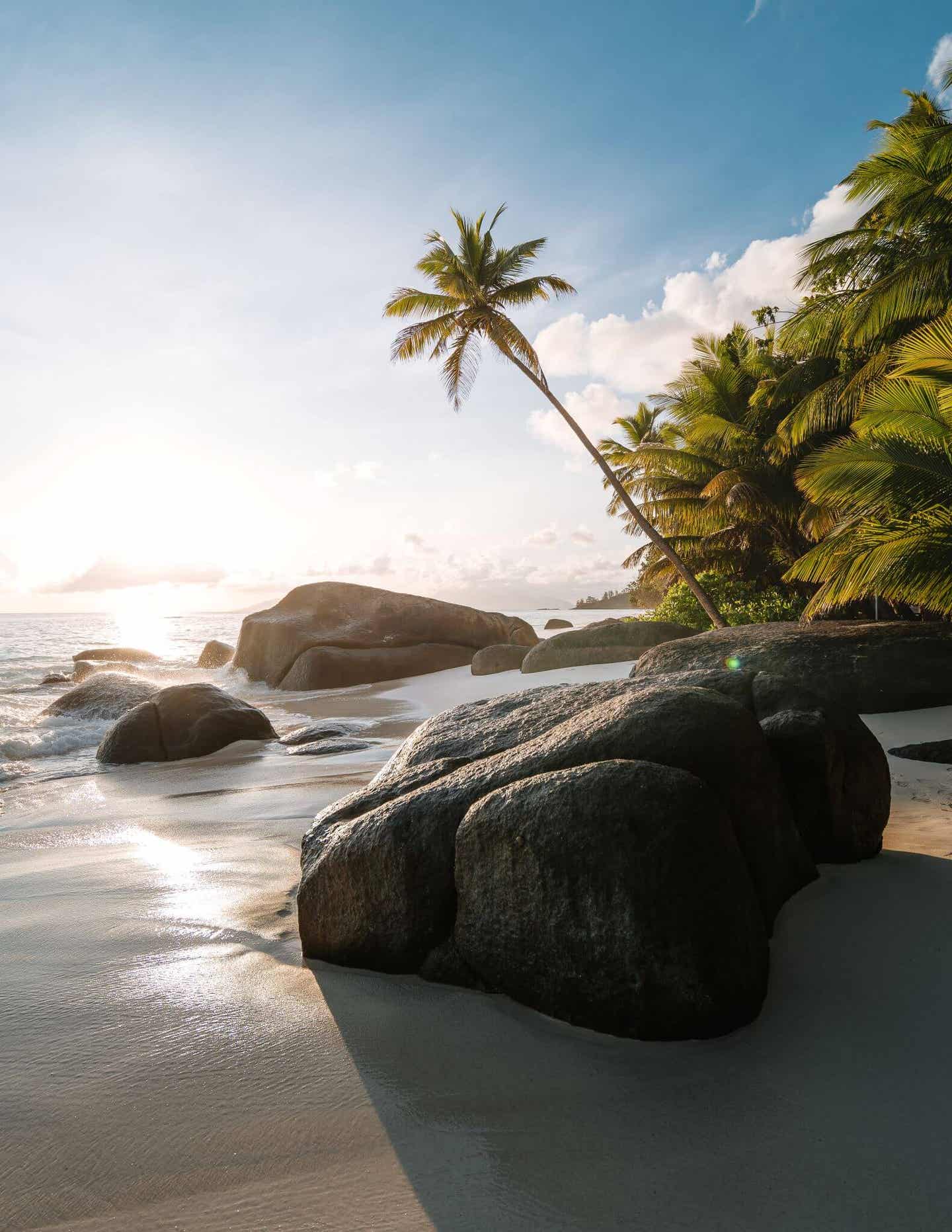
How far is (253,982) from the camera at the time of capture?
2.35m

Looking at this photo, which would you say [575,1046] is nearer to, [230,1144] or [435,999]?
[435,999]

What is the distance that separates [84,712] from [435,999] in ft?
31.6

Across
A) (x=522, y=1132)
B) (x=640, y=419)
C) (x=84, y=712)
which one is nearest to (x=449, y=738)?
(x=522, y=1132)

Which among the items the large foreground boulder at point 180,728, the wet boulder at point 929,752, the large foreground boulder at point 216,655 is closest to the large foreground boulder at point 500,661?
the large foreground boulder at point 180,728

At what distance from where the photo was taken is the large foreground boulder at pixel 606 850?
6.21 feet

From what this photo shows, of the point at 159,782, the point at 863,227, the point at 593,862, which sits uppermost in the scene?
the point at 863,227

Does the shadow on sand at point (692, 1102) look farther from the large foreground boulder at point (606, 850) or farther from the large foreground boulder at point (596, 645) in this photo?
the large foreground boulder at point (596, 645)

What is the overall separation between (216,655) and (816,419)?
16.4 metres

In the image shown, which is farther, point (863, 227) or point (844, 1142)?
point (863, 227)

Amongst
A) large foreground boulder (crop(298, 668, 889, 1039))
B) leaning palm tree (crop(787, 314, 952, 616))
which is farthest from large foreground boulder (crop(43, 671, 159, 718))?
leaning palm tree (crop(787, 314, 952, 616))

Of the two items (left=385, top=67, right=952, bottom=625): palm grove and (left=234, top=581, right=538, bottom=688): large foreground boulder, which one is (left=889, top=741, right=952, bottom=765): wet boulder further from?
(left=234, top=581, right=538, bottom=688): large foreground boulder

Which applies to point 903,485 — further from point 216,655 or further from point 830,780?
point 216,655

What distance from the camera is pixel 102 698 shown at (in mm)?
10391

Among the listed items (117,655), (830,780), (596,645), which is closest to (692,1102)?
(830,780)
